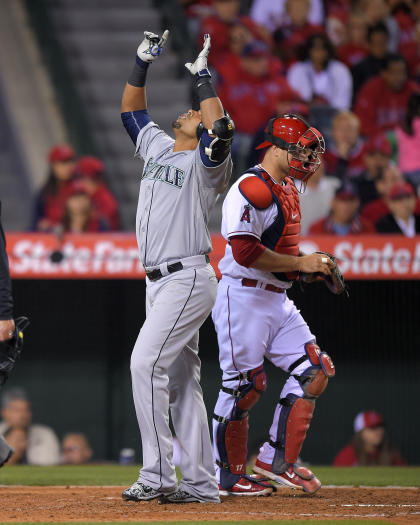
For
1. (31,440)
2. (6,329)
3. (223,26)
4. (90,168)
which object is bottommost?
(31,440)

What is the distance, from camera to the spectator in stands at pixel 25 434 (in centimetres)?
812

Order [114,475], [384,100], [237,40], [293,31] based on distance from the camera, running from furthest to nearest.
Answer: [293,31] < [384,100] < [237,40] < [114,475]

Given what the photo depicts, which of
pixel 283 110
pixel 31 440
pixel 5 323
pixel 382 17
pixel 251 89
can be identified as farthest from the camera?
pixel 382 17

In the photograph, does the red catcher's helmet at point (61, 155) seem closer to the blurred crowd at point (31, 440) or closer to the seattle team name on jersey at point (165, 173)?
the blurred crowd at point (31, 440)

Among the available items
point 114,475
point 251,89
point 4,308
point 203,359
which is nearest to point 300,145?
point 4,308

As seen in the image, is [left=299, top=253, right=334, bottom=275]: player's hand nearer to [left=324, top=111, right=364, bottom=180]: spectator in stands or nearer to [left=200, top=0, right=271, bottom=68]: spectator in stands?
[left=324, top=111, right=364, bottom=180]: spectator in stands

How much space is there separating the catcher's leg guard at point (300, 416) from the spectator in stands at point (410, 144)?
15.1ft

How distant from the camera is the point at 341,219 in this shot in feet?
27.5

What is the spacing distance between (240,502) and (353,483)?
1484 millimetres

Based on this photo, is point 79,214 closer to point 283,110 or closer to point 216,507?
point 283,110

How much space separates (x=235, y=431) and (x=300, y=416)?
35 centimetres

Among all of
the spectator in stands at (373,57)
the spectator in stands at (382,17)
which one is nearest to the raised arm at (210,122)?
the spectator in stands at (373,57)

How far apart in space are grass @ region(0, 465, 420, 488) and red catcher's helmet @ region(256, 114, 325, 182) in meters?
2.10

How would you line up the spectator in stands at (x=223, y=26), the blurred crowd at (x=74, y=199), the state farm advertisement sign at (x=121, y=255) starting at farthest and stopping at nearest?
the spectator in stands at (x=223, y=26) → the blurred crowd at (x=74, y=199) → the state farm advertisement sign at (x=121, y=255)
